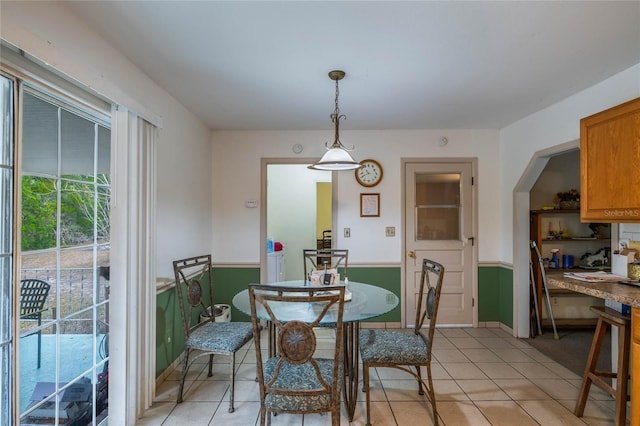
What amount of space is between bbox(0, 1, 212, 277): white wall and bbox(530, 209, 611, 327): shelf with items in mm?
3906

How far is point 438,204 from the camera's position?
12.7 feet

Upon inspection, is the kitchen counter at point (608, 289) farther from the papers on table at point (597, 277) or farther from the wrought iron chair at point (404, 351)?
the wrought iron chair at point (404, 351)

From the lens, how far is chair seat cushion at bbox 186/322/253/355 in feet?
7.31

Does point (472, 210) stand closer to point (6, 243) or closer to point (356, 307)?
point (356, 307)

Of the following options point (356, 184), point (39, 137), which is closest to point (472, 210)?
point (356, 184)

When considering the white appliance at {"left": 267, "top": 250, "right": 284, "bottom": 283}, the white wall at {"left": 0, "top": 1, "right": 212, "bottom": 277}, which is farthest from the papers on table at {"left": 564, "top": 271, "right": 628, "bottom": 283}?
the white appliance at {"left": 267, "top": 250, "right": 284, "bottom": 283}

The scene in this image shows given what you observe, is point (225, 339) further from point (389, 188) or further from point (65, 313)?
point (389, 188)

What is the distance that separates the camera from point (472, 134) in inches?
151

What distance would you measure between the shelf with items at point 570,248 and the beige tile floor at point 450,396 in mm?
1130

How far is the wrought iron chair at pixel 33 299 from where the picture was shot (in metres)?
1.46

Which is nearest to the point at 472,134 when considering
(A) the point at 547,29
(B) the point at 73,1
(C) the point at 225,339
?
(A) the point at 547,29

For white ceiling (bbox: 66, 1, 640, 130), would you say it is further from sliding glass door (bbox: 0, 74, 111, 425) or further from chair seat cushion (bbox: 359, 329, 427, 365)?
chair seat cushion (bbox: 359, 329, 427, 365)

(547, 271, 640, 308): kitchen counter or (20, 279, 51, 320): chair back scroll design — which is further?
(547, 271, 640, 308): kitchen counter

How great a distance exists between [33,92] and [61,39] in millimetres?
298
